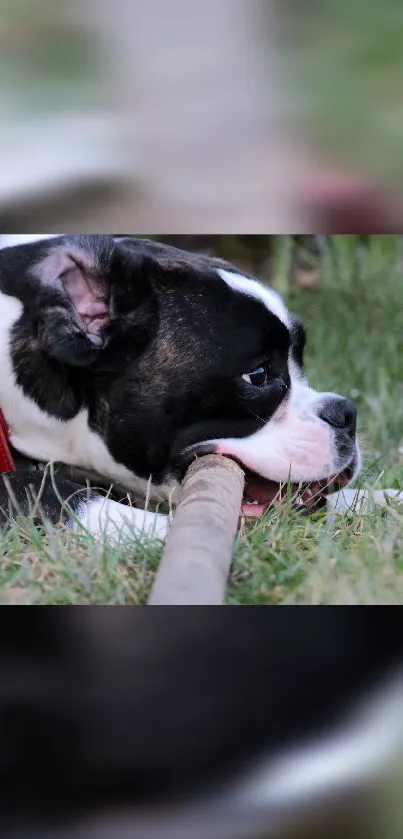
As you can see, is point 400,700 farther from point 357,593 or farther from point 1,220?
point 1,220

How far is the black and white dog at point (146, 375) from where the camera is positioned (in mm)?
2020

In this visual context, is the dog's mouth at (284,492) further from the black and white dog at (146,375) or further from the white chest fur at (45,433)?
the white chest fur at (45,433)

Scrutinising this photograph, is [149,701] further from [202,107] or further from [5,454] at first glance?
[5,454]

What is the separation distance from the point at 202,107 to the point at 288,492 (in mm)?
1009

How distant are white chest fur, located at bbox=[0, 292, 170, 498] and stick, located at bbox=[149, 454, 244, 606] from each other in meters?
0.24

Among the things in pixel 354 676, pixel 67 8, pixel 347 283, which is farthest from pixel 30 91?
pixel 347 283

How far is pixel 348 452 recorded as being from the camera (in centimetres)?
216

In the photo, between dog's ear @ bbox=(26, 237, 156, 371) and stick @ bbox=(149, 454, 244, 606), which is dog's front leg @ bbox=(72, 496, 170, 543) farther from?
dog's ear @ bbox=(26, 237, 156, 371)

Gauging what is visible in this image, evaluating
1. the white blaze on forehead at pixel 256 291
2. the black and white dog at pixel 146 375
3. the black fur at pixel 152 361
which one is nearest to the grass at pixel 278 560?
the black and white dog at pixel 146 375

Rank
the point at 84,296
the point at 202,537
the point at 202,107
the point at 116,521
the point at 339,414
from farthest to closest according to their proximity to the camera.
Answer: the point at 339,414 < the point at 84,296 < the point at 116,521 < the point at 202,537 < the point at 202,107

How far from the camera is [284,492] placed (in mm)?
2039

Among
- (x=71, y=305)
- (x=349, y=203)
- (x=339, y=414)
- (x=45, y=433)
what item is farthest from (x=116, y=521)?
(x=349, y=203)

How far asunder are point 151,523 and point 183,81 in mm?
A: 975

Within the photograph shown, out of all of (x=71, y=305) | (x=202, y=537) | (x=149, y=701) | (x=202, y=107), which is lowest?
(x=149, y=701)
